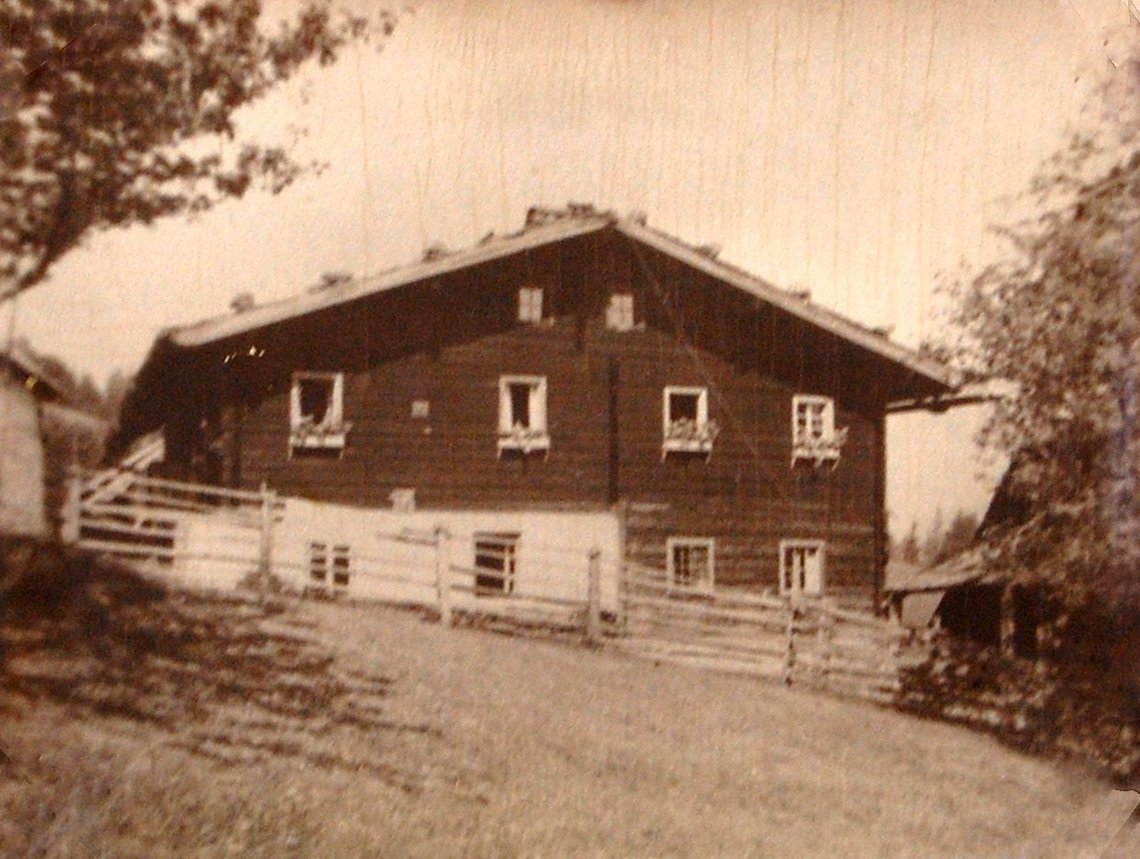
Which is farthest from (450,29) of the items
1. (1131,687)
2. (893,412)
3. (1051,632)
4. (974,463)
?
(1131,687)

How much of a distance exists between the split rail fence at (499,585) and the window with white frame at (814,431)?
375 millimetres

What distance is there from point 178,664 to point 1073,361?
8.06 ft

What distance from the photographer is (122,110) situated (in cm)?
230

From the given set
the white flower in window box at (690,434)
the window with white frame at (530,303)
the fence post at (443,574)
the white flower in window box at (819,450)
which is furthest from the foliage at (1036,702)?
the window with white frame at (530,303)

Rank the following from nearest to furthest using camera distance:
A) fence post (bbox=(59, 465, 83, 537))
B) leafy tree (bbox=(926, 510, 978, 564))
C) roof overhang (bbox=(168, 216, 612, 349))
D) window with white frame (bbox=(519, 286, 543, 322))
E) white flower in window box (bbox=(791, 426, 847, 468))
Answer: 1. fence post (bbox=(59, 465, 83, 537))
2. roof overhang (bbox=(168, 216, 612, 349))
3. window with white frame (bbox=(519, 286, 543, 322))
4. white flower in window box (bbox=(791, 426, 847, 468))
5. leafy tree (bbox=(926, 510, 978, 564))

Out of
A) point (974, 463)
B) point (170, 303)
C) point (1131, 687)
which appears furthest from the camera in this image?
point (1131, 687)

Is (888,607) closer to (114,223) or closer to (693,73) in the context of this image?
(693,73)

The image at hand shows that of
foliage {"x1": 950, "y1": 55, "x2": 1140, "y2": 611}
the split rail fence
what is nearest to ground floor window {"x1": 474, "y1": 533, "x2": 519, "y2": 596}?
the split rail fence

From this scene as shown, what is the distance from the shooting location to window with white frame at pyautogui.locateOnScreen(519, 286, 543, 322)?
2.67 metres

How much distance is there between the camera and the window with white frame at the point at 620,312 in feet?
8.96

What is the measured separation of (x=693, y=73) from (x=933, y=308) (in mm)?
910

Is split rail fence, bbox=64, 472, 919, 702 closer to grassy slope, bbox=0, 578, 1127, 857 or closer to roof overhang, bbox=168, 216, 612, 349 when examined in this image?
grassy slope, bbox=0, 578, 1127, 857

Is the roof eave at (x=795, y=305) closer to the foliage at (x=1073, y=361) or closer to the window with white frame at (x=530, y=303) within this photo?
the foliage at (x=1073, y=361)

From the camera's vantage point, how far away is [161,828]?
2.23 metres
